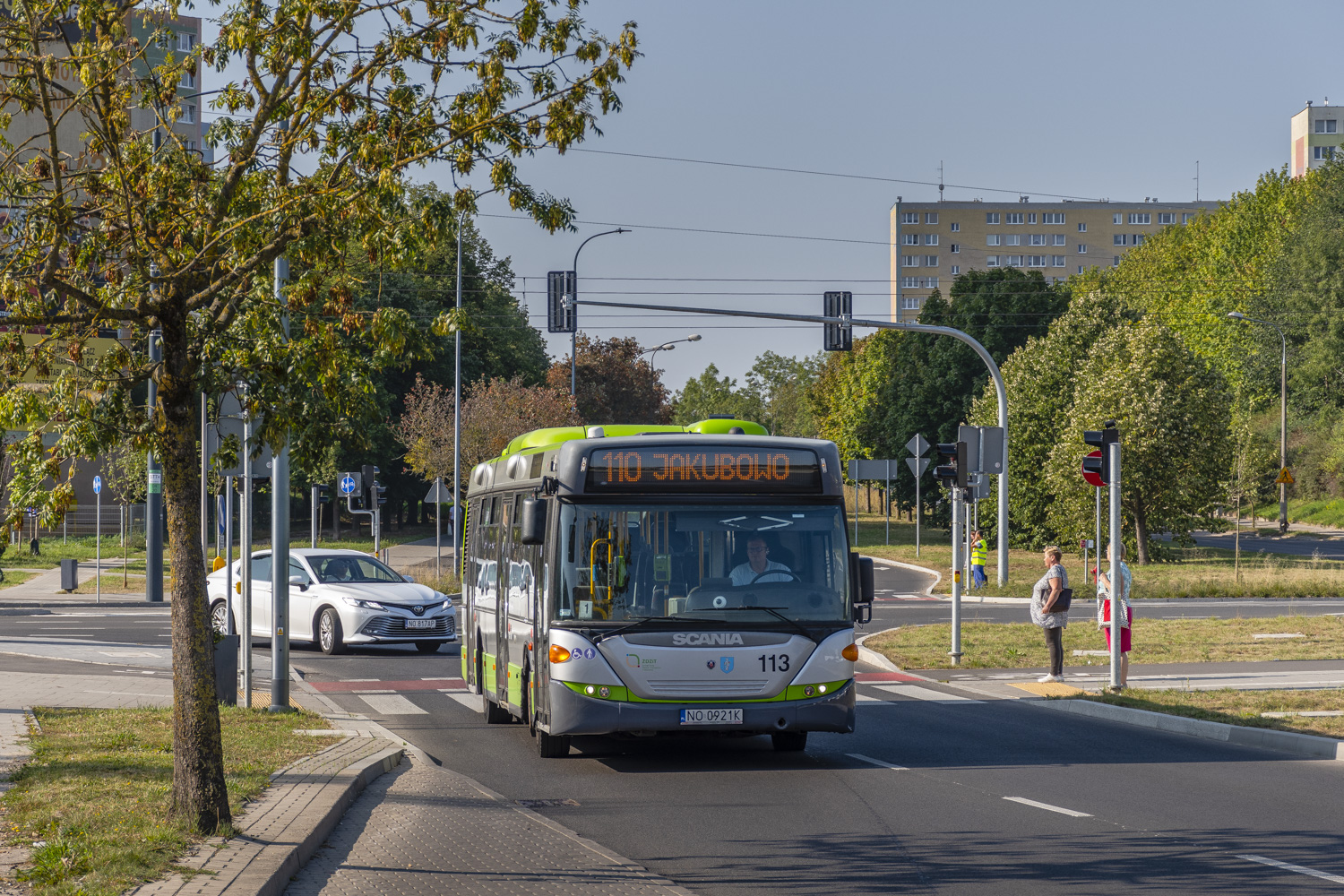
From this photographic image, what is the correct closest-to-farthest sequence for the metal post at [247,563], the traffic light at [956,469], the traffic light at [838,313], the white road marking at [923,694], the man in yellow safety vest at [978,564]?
the metal post at [247,563]
the white road marking at [923,694]
the traffic light at [956,469]
the traffic light at [838,313]
the man in yellow safety vest at [978,564]

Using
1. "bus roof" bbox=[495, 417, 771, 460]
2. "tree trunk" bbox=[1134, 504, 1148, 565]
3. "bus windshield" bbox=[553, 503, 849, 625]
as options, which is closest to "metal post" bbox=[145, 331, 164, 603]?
"bus roof" bbox=[495, 417, 771, 460]

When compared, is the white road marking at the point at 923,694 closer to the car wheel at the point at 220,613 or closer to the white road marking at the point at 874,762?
the white road marking at the point at 874,762

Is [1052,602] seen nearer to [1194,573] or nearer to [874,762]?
[874,762]

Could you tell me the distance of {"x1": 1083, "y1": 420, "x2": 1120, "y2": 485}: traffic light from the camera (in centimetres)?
1683

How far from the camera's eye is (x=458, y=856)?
26.2ft

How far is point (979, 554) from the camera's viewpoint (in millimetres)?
35812

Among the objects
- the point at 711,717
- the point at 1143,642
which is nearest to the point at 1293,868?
the point at 711,717

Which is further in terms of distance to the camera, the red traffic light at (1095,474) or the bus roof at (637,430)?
the red traffic light at (1095,474)

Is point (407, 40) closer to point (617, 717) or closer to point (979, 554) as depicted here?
point (617, 717)

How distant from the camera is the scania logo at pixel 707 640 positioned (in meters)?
11.3

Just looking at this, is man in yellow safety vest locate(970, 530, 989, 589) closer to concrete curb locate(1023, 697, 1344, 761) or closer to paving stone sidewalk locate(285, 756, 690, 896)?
concrete curb locate(1023, 697, 1344, 761)

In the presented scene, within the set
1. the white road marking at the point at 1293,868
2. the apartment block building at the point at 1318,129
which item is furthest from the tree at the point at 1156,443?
the apartment block building at the point at 1318,129

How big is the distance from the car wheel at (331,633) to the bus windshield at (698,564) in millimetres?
10913

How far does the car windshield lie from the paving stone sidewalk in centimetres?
1258
